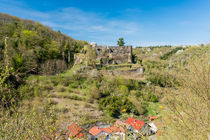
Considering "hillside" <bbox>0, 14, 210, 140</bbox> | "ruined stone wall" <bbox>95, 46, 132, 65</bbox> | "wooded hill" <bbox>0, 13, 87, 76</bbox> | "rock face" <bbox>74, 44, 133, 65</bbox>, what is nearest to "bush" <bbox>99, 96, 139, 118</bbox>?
"hillside" <bbox>0, 14, 210, 140</bbox>

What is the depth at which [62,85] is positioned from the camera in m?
14.3

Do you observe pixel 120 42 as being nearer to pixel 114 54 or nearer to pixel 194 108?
pixel 114 54

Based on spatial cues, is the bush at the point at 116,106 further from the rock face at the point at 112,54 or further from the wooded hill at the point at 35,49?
the rock face at the point at 112,54

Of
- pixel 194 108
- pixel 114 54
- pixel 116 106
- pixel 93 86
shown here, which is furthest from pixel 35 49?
pixel 194 108

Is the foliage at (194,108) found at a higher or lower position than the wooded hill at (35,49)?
lower

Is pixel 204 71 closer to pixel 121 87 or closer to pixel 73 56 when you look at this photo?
pixel 121 87

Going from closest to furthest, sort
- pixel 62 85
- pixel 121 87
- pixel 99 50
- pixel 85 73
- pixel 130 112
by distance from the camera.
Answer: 1. pixel 130 112
2. pixel 62 85
3. pixel 121 87
4. pixel 85 73
5. pixel 99 50

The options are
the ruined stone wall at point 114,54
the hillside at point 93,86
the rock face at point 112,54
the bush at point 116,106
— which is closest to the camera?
the hillside at point 93,86

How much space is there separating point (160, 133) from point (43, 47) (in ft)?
62.5

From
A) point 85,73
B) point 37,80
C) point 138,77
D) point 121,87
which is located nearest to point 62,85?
point 37,80

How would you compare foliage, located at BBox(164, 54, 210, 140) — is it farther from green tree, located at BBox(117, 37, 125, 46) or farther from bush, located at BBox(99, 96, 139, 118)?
green tree, located at BBox(117, 37, 125, 46)

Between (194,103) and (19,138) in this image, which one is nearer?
(19,138)

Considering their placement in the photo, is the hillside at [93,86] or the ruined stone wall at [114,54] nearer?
the hillside at [93,86]

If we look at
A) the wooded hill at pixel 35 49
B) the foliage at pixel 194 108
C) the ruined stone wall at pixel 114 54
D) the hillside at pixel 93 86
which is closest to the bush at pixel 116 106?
the hillside at pixel 93 86
